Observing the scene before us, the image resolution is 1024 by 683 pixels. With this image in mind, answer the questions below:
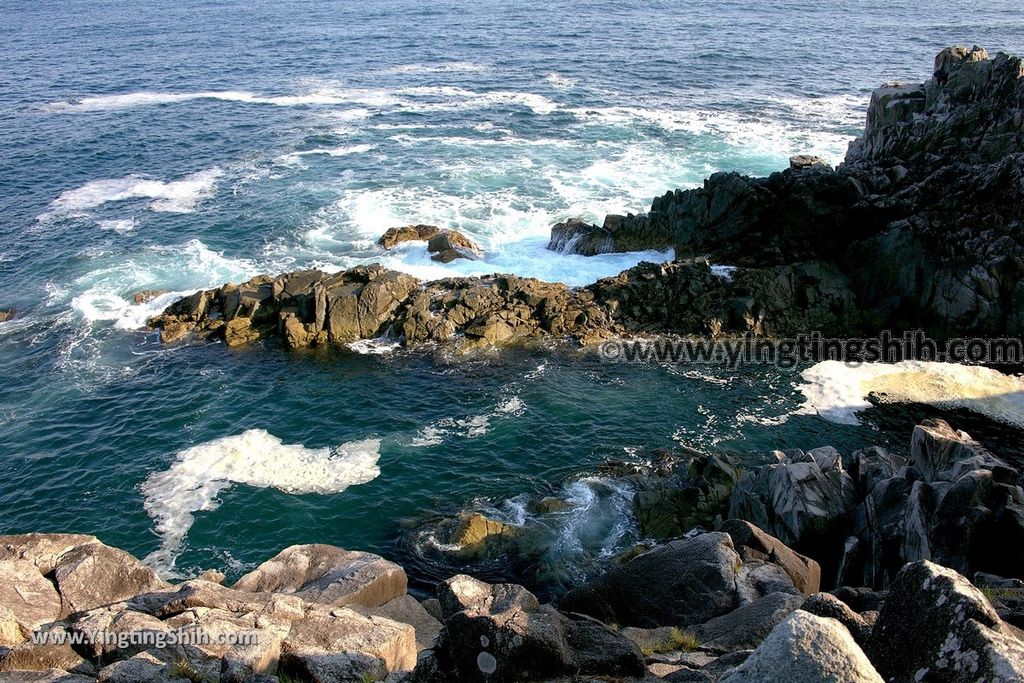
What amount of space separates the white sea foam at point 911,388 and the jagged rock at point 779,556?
626 inches

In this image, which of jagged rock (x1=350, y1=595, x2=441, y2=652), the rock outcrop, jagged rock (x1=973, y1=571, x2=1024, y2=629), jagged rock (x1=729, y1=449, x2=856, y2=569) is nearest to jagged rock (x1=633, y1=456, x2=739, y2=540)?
jagged rock (x1=729, y1=449, x2=856, y2=569)

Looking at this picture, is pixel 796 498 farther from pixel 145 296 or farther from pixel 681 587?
pixel 145 296

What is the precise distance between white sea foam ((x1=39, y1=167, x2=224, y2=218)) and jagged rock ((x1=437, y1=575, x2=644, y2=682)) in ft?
202

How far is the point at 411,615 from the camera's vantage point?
23.6 m

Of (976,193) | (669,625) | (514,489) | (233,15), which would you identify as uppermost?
(233,15)

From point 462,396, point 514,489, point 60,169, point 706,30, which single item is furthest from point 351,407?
point 706,30

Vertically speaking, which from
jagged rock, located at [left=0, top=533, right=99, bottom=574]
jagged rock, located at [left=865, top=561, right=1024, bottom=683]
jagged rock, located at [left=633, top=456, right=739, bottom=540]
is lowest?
jagged rock, located at [left=633, top=456, right=739, bottom=540]

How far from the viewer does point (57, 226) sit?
6412cm

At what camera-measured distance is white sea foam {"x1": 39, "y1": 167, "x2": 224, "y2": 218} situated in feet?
221

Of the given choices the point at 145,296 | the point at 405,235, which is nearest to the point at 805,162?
the point at 405,235

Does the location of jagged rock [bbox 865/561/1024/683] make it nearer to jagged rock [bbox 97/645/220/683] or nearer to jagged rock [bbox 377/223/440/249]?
jagged rock [bbox 97/645/220/683]

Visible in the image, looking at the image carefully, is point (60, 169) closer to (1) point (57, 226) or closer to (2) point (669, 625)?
(1) point (57, 226)

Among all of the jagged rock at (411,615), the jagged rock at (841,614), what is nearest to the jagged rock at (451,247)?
the jagged rock at (411,615)

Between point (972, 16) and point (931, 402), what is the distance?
113719 mm
